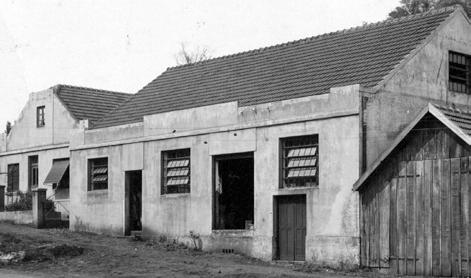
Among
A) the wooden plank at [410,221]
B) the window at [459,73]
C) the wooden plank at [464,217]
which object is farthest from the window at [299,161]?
the window at [459,73]

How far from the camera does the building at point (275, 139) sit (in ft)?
84.5

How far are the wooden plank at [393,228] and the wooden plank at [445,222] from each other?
4.85ft

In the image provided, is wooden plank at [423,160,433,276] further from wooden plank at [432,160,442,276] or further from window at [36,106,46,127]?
window at [36,106,46,127]

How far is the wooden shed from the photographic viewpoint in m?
23.2

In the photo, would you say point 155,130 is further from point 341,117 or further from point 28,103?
point 28,103

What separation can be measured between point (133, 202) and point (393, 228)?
1280 centimetres

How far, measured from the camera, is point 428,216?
23844 millimetres

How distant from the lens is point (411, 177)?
80.1ft

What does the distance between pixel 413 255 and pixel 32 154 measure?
24769 mm

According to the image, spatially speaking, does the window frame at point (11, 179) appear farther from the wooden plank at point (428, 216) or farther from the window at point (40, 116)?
the wooden plank at point (428, 216)

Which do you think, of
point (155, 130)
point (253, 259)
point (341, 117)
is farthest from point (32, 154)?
point (341, 117)

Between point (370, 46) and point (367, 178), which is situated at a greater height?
point (370, 46)

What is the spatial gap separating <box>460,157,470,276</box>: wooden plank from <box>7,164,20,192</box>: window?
27155 millimetres

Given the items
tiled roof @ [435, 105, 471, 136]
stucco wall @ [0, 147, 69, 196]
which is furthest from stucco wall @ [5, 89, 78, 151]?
tiled roof @ [435, 105, 471, 136]
